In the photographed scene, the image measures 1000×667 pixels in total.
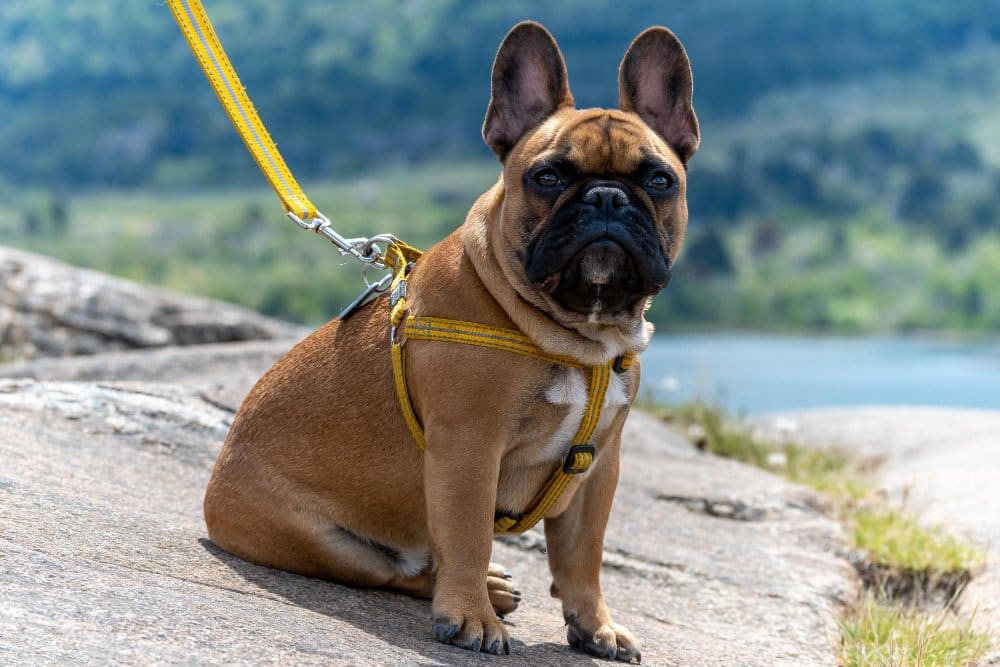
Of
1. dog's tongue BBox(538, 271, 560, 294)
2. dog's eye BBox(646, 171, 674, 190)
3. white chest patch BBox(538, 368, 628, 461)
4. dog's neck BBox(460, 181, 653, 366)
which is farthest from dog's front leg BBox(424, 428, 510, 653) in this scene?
dog's eye BBox(646, 171, 674, 190)

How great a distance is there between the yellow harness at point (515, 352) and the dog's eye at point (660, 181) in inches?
25.7

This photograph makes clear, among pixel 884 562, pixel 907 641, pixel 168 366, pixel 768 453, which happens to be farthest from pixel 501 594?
pixel 768 453

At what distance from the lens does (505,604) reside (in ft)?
15.0

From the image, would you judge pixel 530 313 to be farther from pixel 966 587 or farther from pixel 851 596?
pixel 966 587

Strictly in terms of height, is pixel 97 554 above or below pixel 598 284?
below

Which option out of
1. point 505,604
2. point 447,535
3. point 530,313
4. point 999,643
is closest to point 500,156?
point 530,313

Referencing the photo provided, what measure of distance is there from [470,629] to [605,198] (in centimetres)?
154

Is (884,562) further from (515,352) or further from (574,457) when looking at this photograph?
(515,352)

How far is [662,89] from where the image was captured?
13.8 feet

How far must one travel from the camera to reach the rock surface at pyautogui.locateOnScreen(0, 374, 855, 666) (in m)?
3.31

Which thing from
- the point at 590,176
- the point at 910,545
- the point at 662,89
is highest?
the point at 662,89

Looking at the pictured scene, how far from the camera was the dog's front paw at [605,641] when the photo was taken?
4.14 m

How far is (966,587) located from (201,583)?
171 inches

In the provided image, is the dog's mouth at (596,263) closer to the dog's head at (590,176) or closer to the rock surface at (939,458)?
the dog's head at (590,176)
